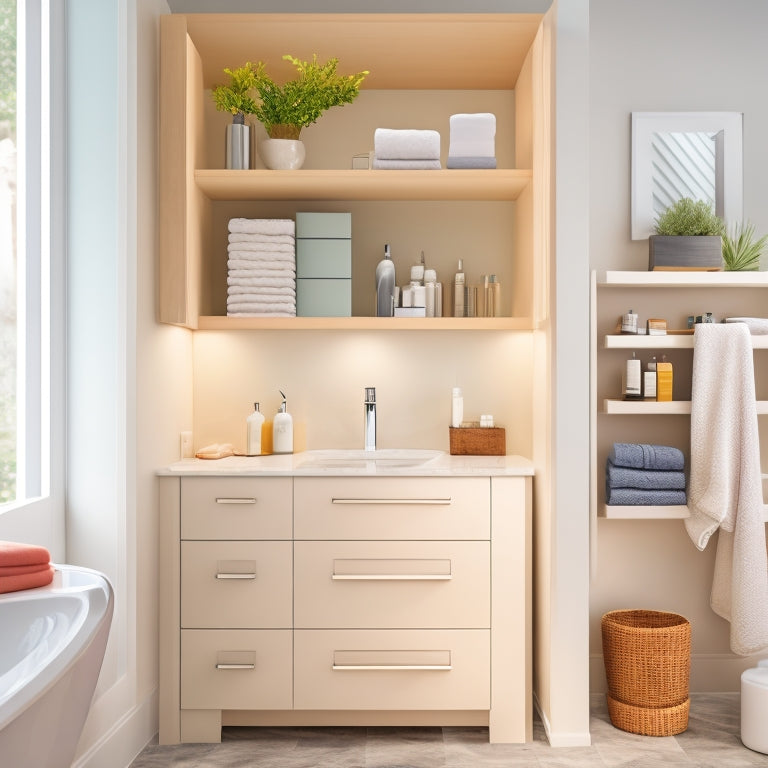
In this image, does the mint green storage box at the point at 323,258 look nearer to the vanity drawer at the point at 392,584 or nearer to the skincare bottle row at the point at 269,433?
the skincare bottle row at the point at 269,433

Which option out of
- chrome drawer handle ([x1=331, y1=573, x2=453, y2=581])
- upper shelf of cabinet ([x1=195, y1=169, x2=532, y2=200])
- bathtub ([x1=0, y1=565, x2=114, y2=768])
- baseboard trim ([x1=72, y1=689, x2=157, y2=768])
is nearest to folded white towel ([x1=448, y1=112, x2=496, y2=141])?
upper shelf of cabinet ([x1=195, y1=169, x2=532, y2=200])

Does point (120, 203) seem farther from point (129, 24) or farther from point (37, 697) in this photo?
point (37, 697)

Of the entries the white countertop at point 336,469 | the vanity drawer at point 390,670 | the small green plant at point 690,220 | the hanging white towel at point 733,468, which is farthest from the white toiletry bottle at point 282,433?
the small green plant at point 690,220

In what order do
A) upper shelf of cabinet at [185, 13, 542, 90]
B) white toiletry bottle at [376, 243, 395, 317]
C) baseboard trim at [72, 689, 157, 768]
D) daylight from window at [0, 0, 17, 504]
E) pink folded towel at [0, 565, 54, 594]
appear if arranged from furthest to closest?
white toiletry bottle at [376, 243, 395, 317] < upper shelf of cabinet at [185, 13, 542, 90] < baseboard trim at [72, 689, 157, 768] < daylight from window at [0, 0, 17, 504] < pink folded towel at [0, 565, 54, 594]

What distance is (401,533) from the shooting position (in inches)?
99.0

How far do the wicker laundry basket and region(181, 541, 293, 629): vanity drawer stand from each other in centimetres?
112

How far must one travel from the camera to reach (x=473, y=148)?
2680 mm

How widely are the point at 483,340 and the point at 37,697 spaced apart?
2.35 metres

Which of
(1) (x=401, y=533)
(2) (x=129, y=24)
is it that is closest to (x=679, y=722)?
(1) (x=401, y=533)

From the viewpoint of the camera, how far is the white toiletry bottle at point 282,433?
291 cm

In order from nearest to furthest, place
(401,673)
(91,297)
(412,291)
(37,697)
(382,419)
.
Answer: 1. (37,697)
2. (91,297)
3. (401,673)
4. (412,291)
5. (382,419)

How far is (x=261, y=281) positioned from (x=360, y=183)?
480 millimetres

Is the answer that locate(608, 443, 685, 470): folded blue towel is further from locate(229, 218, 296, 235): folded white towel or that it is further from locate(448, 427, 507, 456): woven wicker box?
locate(229, 218, 296, 235): folded white towel

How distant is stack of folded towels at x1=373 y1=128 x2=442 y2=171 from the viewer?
2.66 meters
